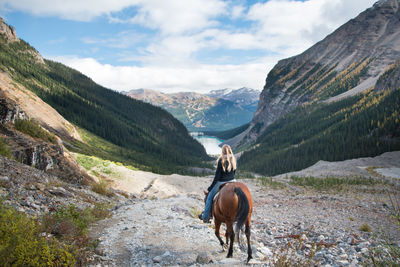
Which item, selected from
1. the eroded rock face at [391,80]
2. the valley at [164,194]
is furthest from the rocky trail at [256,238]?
the eroded rock face at [391,80]

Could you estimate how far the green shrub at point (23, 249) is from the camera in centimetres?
490

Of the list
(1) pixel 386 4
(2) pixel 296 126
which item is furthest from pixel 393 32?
(2) pixel 296 126

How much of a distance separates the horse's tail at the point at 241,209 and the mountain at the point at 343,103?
75.2 meters

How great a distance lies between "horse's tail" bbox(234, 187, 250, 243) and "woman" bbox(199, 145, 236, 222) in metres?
1.50

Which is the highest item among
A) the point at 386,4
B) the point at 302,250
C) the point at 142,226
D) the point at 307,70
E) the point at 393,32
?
the point at 386,4

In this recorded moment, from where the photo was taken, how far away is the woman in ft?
29.3

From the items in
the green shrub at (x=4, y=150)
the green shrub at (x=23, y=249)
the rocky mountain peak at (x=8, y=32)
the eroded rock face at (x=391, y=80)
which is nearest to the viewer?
the green shrub at (x=23, y=249)

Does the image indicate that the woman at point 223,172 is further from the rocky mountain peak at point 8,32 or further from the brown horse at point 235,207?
the rocky mountain peak at point 8,32

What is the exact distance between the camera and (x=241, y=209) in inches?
295

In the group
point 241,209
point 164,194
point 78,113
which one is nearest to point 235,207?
point 241,209

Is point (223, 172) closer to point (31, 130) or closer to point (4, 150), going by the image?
point (4, 150)

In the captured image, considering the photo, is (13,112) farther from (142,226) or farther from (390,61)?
(390,61)

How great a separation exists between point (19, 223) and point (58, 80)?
5542 inches

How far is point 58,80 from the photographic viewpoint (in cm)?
12388
